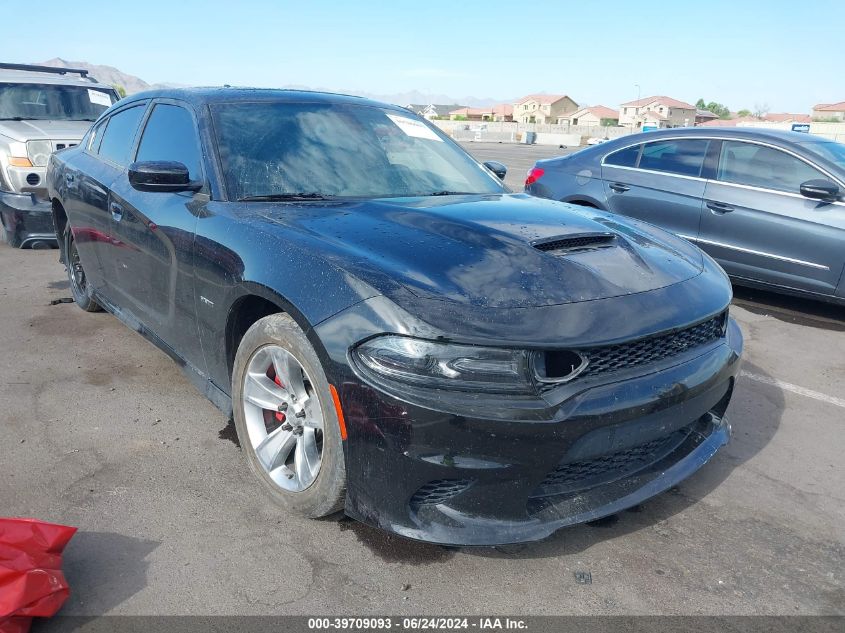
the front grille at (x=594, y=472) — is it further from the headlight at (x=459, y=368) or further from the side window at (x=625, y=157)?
the side window at (x=625, y=157)

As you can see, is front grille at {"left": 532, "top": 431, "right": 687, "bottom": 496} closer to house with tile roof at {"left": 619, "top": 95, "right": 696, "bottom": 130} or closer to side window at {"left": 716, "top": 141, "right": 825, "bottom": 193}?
side window at {"left": 716, "top": 141, "right": 825, "bottom": 193}

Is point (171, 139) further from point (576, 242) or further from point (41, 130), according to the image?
point (41, 130)

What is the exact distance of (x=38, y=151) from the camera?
7.04 m

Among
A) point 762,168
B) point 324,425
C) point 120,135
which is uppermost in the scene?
point 120,135

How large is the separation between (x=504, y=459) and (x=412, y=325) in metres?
0.50

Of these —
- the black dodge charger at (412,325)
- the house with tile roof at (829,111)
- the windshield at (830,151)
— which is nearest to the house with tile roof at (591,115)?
the house with tile roof at (829,111)

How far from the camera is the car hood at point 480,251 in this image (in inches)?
89.7

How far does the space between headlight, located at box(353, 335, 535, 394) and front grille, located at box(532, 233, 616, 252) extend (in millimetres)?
673

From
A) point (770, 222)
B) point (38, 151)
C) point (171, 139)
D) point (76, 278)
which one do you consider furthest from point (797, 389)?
point (38, 151)

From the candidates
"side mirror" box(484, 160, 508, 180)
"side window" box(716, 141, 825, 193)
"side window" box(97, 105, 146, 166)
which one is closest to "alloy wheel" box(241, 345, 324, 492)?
"side window" box(97, 105, 146, 166)

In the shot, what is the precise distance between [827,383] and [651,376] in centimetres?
267

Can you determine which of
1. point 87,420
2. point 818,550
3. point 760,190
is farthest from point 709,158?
point 87,420

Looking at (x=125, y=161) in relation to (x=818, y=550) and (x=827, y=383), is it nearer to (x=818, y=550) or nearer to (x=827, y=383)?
(x=818, y=550)

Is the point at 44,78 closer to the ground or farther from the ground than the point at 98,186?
farther from the ground
